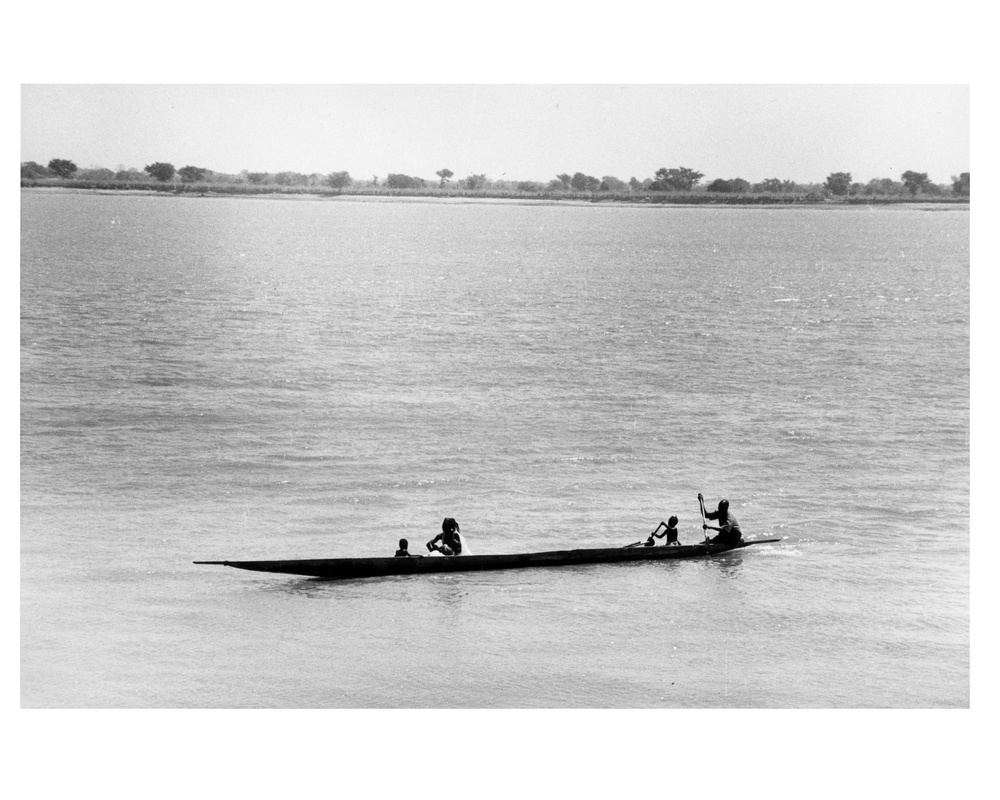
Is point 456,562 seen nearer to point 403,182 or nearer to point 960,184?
point 403,182

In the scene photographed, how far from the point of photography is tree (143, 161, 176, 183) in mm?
21409

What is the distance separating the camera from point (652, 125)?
20.3m

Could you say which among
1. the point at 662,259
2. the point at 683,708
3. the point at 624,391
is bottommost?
the point at 683,708

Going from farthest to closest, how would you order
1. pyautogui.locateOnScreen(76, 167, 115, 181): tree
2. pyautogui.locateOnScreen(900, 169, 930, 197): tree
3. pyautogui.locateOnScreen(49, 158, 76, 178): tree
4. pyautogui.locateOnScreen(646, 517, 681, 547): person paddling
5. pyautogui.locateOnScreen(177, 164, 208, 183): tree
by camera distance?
pyautogui.locateOnScreen(900, 169, 930, 197): tree → pyautogui.locateOnScreen(177, 164, 208, 183): tree → pyautogui.locateOnScreen(76, 167, 115, 181): tree → pyautogui.locateOnScreen(49, 158, 76, 178): tree → pyautogui.locateOnScreen(646, 517, 681, 547): person paddling

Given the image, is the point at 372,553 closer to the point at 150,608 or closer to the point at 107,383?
the point at 150,608

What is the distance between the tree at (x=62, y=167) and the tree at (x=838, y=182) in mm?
13806

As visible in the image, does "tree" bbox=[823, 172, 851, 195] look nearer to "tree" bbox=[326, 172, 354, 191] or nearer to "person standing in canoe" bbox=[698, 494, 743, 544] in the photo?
"tree" bbox=[326, 172, 354, 191]

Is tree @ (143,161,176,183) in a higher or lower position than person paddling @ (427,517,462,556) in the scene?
higher

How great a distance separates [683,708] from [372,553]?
572cm

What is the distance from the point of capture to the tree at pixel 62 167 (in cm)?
1914

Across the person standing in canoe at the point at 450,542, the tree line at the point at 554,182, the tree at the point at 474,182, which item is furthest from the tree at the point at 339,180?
the person standing in canoe at the point at 450,542

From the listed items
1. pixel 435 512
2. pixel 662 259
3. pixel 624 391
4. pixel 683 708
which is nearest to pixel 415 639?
pixel 683 708

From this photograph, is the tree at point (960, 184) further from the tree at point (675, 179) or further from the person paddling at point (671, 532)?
the person paddling at point (671, 532)

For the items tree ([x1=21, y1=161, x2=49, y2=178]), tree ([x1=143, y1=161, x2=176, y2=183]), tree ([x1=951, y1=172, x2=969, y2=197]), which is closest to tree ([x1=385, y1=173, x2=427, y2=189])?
tree ([x1=143, y1=161, x2=176, y2=183])
